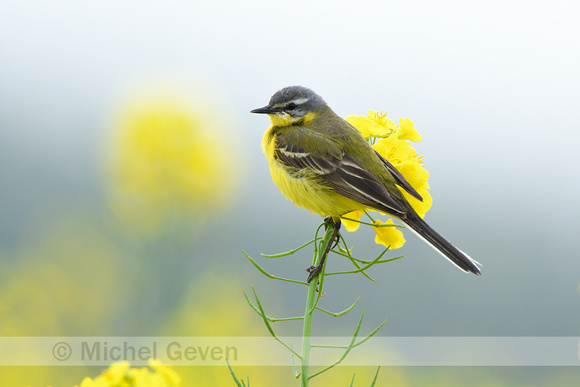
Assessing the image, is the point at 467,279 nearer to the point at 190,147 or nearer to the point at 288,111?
the point at 190,147

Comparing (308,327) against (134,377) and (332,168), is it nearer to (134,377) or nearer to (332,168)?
(134,377)

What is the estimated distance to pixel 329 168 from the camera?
3965 mm

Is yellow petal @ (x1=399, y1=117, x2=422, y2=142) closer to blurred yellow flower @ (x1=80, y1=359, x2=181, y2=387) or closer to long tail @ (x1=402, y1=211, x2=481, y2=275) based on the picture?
long tail @ (x1=402, y1=211, x2=481, y2=275)

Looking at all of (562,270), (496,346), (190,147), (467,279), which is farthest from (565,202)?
(190,147)

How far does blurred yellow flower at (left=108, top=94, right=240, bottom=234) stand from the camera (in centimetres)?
1104

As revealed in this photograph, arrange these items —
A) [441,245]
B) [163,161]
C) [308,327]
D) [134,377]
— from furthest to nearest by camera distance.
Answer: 1. [163,161]
2. [441,245]
3. [308,327]
4. [134,377]

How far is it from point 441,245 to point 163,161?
859 cm

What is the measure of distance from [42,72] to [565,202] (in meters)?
103

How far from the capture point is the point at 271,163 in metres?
4.27

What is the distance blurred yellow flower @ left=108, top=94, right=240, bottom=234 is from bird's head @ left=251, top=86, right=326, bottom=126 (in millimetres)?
6250

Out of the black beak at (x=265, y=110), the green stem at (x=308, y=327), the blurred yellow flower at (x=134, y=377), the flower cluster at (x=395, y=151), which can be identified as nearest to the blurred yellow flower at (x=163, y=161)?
the black beak at (x=265, y=110)

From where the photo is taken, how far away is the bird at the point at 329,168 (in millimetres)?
3535

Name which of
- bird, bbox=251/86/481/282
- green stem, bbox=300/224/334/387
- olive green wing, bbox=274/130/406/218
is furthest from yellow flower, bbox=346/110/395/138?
green stem, bbox=300/224/334/387

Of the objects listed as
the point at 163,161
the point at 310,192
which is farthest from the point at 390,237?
the point at 163,161
